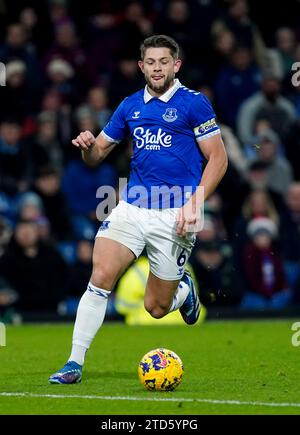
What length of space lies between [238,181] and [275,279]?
1.96 m

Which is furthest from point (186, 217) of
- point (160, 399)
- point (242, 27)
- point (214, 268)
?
point (242, 27)

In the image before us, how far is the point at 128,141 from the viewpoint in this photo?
19.2 meters

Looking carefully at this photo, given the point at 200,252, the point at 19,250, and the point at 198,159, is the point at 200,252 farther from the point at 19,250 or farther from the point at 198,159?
the point at 198,159

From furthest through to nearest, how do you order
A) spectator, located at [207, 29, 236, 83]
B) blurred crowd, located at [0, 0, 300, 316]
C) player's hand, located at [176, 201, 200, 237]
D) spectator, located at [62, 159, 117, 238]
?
1. spectator, located at [207, 29, 236, 83]
2. spectator, located at [62, 159, 117, 238]
3. blurred crowd, located at [0, 0, 300, 316]
4. player's hand, located at [176, 201, 200, 237]

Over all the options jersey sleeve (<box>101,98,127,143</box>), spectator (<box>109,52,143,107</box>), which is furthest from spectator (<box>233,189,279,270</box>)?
jersey sleeve (<box>101,98,127,143</box>)

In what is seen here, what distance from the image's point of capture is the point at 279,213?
1844 centimetres

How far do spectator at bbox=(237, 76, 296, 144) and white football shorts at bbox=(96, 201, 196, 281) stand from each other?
9.06 meters

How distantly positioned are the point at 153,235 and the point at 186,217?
0.63m

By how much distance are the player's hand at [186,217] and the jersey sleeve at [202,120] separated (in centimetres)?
69

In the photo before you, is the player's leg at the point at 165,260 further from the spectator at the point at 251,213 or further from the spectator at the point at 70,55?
the spectator at the point at 70,55

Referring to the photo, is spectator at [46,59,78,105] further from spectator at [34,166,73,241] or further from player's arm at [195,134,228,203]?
player's arm at [195,134,228,203]

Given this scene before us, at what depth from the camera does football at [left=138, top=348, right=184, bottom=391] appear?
9305mm

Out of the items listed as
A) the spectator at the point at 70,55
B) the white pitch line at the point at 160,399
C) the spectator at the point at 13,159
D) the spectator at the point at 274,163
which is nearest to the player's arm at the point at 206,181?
the white pitch line at the point at 160,399
